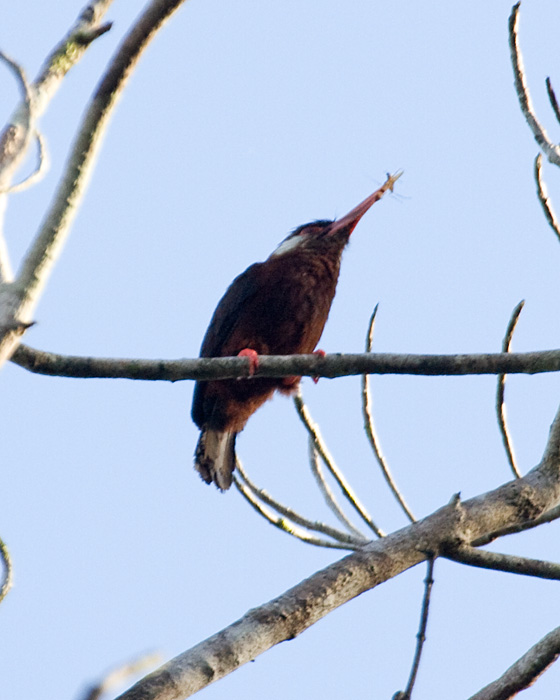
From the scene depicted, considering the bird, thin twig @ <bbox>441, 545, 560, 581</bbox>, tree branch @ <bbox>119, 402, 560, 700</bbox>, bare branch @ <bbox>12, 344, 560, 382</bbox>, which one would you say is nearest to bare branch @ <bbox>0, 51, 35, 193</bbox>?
bare branch @ <bbox>12, 344, 560, 382</bbox>

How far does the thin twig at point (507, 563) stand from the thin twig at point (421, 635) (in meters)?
0.19

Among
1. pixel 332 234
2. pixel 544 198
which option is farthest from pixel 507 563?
pixel 332 234

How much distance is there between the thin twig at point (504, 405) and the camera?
346 cm

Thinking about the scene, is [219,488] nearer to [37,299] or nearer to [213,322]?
[213,322]

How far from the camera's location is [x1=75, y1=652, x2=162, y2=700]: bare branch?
4.55ft

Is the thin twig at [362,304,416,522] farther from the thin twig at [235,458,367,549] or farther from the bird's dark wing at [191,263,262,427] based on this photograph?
the bird's dark wing at [191,263,262,427]

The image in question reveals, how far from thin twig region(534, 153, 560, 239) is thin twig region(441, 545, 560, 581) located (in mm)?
1298

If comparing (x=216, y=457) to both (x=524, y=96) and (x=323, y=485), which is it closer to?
(x=323, y=485)

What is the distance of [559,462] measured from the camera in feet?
9.98

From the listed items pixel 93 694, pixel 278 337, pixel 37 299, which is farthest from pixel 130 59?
pixel 278 337

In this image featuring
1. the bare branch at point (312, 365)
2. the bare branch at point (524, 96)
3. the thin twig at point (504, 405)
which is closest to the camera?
the bare branch at point (312, 365)

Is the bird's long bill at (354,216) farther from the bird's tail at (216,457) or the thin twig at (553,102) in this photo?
the thin twig at (553,102)

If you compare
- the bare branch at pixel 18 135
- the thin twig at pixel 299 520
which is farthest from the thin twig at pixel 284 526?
the bare branch at pixel 18 135

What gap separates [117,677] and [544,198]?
2.56m
